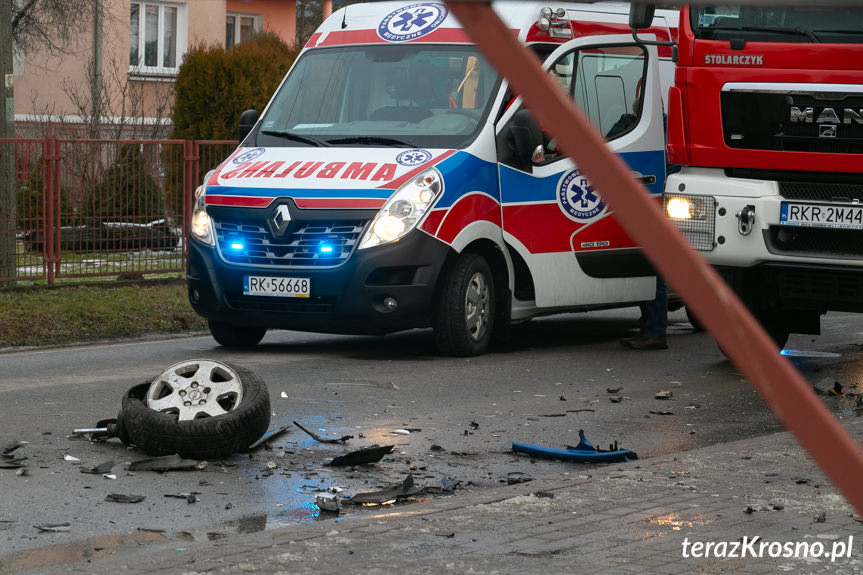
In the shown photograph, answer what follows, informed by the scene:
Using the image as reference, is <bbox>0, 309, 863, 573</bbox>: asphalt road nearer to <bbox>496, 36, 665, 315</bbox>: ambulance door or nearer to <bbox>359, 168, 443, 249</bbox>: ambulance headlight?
<bbox>496, 36, 665, 315</bbox>: ambulance door

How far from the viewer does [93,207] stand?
14539 millimetres

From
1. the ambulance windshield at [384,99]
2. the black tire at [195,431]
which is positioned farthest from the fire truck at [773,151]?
the black tire at [195,431]

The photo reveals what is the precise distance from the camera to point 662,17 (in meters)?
11.2

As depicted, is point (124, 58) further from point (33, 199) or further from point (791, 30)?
point (791, 30)

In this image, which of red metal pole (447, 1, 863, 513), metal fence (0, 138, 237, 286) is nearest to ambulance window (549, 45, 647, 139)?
metal fence (0, 138, 237, 286)

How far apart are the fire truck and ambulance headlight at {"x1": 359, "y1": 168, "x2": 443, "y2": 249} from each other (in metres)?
1.71

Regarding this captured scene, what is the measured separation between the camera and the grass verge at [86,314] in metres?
11.7

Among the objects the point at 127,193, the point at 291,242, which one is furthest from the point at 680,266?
the point at 127,193

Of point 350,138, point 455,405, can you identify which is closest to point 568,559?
point 455,405

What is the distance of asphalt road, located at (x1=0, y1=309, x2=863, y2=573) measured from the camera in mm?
5523

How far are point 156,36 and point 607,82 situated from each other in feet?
74.9

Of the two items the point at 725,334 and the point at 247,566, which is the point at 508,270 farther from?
the point at 725,334

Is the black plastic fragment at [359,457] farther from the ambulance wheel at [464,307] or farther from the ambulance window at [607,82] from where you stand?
the ambulance window at [607,82]

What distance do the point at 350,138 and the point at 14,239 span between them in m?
5.11
